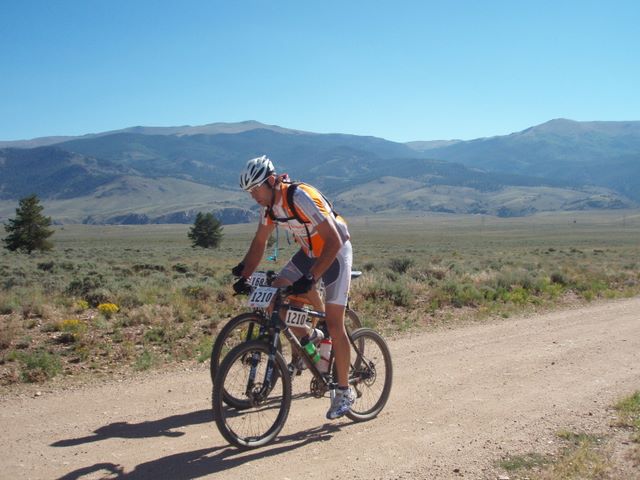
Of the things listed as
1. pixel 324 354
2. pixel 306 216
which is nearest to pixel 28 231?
pixel 324 354

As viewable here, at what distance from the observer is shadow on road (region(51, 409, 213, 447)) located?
502cm

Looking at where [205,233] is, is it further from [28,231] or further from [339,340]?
[339,340]

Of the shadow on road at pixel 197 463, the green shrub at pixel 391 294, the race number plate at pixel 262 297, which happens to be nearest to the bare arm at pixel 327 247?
the race number plate at pixel 262 297

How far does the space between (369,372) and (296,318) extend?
3.46 feet

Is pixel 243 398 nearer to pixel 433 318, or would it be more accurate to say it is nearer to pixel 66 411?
pixel 66 411

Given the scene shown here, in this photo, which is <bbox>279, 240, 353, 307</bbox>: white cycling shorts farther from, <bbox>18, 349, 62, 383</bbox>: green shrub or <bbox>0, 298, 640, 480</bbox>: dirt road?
<bbox>18, 349, 62, 383</bbox>: green shrub

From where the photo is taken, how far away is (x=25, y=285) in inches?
548

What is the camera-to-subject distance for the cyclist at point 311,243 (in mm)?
4980

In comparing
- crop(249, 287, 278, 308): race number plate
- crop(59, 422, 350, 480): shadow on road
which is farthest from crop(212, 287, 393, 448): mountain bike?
crop(59, 422, 350, 480): shadow on road

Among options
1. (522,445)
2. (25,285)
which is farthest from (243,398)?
(25,285)

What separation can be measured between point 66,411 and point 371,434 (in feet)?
9.32

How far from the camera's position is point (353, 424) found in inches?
219

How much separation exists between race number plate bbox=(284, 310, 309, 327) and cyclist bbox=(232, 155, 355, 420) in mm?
208

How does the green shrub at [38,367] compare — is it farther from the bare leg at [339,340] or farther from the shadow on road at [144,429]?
the bare leg at [339,340]
